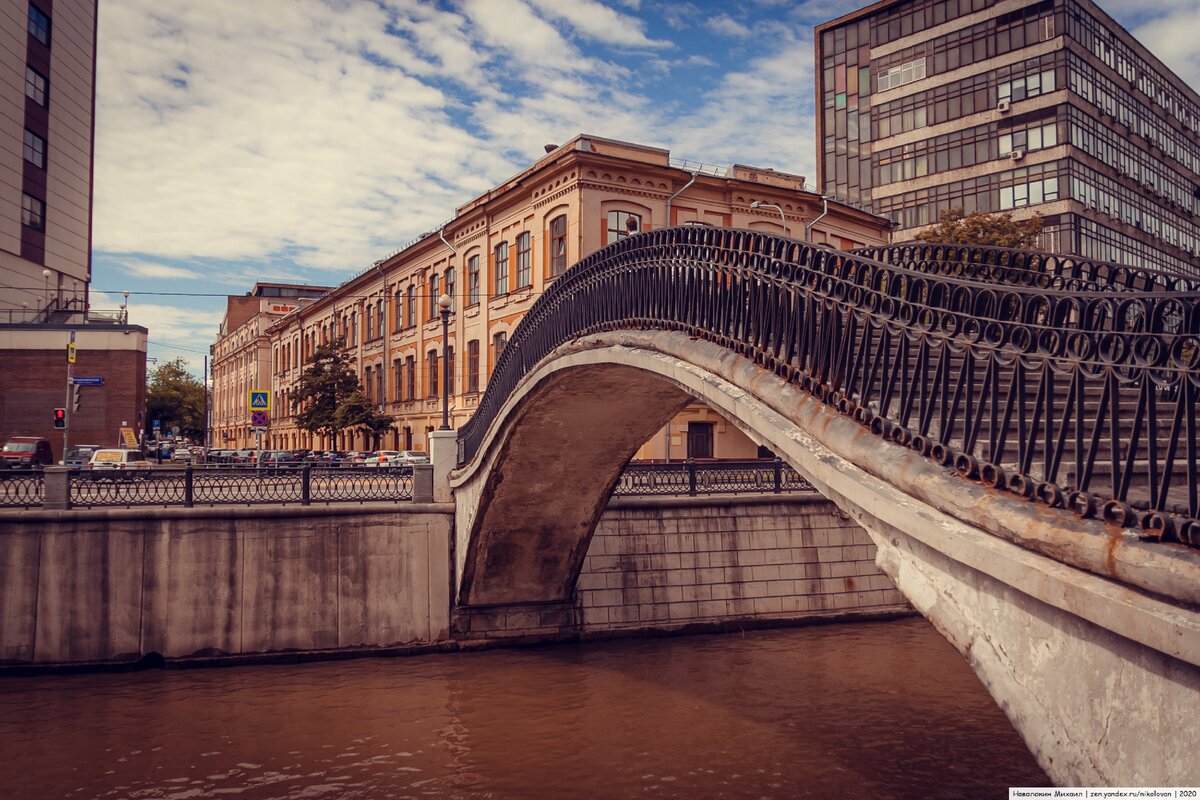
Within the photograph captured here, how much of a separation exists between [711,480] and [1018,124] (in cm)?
2910

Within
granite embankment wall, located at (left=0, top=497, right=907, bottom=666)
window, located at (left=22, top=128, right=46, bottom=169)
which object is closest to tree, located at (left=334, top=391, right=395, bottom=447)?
window, located at (left=22, top=128, right=46, bottom=169)

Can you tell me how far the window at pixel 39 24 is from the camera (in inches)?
1428

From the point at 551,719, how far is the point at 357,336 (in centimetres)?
3737

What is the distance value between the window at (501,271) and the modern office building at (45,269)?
48.3ft

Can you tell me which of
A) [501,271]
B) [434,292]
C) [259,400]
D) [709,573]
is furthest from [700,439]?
[434,292]

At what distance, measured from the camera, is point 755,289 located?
798cm

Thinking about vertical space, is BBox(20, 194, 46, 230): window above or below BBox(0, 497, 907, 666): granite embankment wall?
above

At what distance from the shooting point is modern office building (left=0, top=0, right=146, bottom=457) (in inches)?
1358

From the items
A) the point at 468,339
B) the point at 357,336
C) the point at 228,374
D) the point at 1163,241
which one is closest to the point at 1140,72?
the point at 1163,241

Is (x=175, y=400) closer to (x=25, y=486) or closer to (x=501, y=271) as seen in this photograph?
(x=501, y=271)

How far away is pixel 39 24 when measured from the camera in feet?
121

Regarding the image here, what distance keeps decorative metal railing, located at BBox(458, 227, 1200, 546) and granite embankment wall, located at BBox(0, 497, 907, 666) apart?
805 centimetres

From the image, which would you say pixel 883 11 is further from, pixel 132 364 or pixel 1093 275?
pixel 1093 275

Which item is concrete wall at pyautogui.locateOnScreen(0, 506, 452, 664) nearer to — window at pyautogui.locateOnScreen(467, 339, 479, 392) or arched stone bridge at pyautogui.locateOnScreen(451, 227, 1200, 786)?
arched stone bridge at pyautogui.locateOnScreen(451, 227, 1200, 786)
